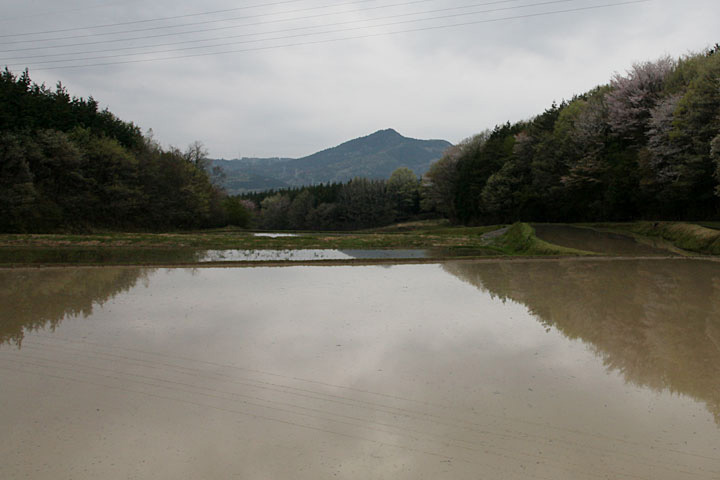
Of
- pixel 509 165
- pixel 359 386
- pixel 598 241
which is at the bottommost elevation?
pixel 359 386

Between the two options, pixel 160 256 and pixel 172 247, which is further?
pixel 172 247

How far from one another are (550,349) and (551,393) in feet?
6.92

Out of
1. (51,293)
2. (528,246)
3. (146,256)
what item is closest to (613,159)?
(528,246)

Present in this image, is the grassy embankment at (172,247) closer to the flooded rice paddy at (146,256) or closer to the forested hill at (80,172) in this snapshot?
the flooded rice paddy at (146,256)

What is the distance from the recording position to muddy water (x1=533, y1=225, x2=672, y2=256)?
25194 millimetres

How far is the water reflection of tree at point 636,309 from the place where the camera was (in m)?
7.17

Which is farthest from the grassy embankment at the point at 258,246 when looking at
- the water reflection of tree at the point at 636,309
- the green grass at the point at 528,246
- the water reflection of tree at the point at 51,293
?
the water reflection of tree at the point at 636,309

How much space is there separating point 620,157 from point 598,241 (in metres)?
14.8

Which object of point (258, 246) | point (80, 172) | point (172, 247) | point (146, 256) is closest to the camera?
point (146, 256)

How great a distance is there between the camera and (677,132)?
30.9m

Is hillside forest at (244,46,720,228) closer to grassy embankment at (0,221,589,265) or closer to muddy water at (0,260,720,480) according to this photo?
grassy embankment at (0,221,589,265)

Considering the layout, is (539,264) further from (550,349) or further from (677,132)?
(677,132)

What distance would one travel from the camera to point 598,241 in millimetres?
30375

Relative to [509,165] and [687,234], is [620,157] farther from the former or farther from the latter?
[509,165]
